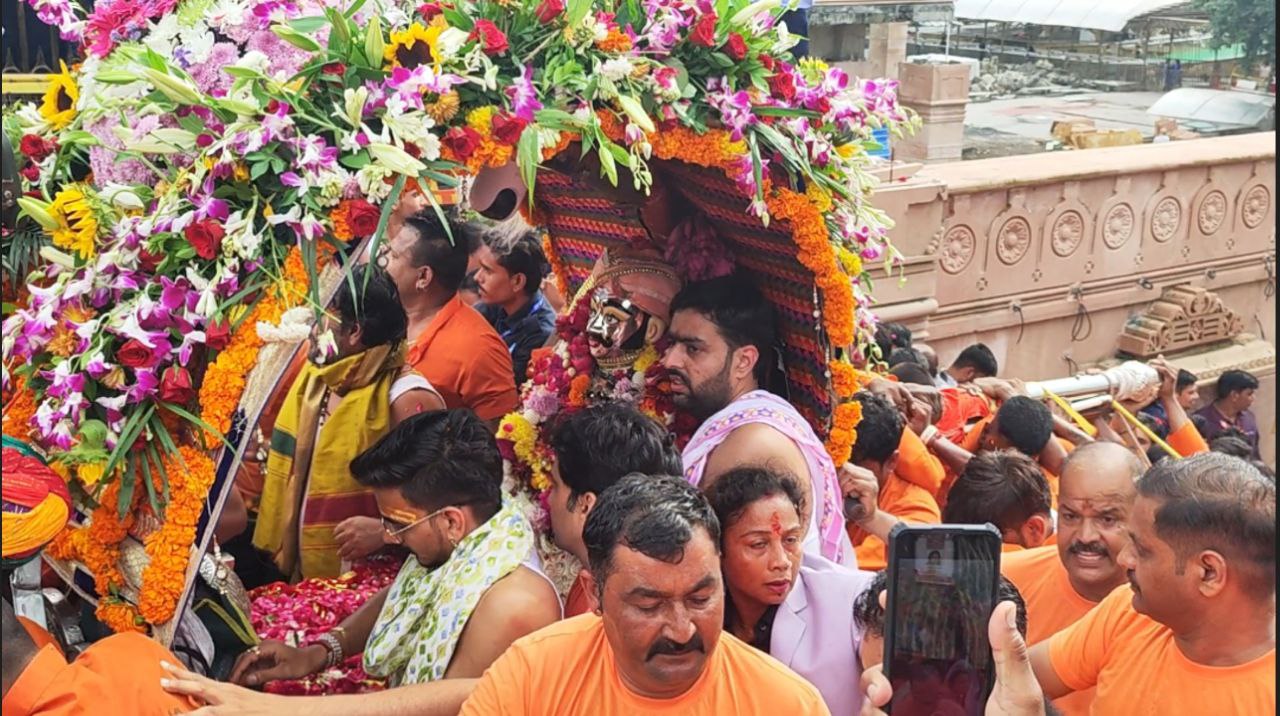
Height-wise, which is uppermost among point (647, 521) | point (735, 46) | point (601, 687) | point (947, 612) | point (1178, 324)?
point (735, 46)

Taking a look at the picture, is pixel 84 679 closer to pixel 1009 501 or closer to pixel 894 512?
pixel 1009 501

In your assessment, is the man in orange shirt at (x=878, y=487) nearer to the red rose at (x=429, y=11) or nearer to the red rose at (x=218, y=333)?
the red rose at (x=429, y=11)

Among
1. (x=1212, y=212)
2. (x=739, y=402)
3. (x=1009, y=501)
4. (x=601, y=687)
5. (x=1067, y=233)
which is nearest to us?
(x=601, y=687)

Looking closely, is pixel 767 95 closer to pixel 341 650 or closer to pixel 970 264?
pixel 341 650

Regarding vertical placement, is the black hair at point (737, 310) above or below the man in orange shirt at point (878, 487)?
above

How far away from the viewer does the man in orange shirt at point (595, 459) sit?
11.9ft

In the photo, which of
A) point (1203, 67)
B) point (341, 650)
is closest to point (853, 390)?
point (341, 650)

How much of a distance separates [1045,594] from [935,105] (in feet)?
29.1

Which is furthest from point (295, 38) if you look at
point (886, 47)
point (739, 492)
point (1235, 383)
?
point (886, 47)

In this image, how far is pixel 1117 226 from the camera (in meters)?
11.0

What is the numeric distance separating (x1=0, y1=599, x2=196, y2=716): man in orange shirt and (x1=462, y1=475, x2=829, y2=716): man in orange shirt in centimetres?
73

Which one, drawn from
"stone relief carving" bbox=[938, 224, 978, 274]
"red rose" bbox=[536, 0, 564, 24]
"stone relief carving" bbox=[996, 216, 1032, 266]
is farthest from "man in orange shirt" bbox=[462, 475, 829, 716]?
"stone relief carving" bbox=[996, 216, 1032, 266]

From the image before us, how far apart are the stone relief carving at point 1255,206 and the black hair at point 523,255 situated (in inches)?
300

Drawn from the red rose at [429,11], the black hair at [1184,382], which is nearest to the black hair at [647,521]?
the red rose at [429,11]
